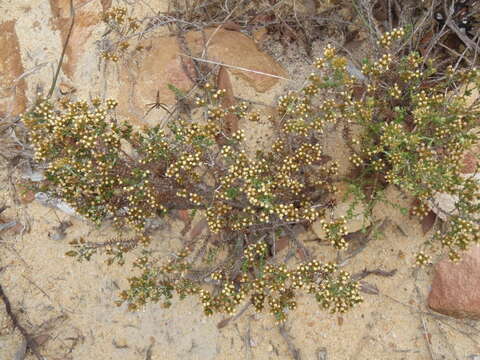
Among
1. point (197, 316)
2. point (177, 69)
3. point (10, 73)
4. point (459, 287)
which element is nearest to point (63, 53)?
point (10, 73)

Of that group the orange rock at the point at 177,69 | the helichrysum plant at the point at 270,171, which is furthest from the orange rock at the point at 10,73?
the helichrysum plant at the point at 270,171

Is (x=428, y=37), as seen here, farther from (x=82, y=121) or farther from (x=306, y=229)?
(x=82, y=121)

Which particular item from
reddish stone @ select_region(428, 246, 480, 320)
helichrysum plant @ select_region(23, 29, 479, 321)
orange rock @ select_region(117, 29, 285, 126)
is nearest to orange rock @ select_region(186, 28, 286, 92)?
orange rock @ select_region(117, 29, 285, 126)

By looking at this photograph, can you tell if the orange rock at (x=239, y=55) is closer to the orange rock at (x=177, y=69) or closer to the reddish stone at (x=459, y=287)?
the orange rock at (x=177, y=69)

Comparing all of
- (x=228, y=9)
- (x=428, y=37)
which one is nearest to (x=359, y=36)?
(x=428, y=37)

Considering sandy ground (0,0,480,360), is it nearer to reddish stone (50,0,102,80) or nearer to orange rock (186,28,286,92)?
orange rock (186,28,286,92)

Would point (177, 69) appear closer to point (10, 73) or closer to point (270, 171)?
point (270, 171)

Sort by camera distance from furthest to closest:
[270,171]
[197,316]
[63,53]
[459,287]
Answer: [63,53] → [197,316] → [459,287] → [270,171]

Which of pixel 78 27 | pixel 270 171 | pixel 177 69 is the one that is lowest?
pixel 270 171
